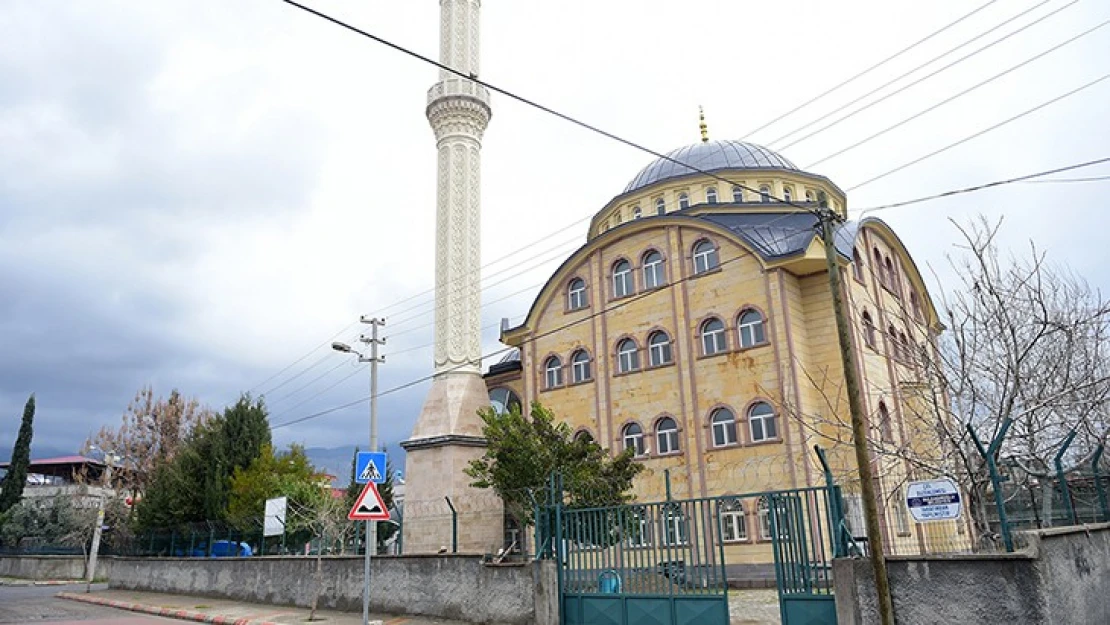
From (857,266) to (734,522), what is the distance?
9521 mm

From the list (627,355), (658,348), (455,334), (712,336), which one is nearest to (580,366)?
(627,355)

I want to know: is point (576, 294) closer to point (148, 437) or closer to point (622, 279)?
point (622, 279)

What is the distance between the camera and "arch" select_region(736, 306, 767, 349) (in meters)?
23.4

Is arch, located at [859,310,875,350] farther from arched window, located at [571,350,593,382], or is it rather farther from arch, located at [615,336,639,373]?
arched window, located at [571,350,593,382]

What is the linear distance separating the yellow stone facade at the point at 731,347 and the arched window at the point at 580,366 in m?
0.15

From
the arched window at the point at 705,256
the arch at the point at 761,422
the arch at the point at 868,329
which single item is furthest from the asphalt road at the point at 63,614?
the arch at the point at 868,329

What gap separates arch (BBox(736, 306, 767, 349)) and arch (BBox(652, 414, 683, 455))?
345 cm

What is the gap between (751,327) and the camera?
935 inches

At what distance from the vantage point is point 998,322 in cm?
1223

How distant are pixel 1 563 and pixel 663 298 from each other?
39.9 metres

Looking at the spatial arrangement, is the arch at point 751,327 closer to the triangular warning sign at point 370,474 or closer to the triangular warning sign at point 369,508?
the triangular warning sign at point 370,474

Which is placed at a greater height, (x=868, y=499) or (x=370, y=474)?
(x=370, y=474)

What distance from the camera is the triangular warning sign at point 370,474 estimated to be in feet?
43.1

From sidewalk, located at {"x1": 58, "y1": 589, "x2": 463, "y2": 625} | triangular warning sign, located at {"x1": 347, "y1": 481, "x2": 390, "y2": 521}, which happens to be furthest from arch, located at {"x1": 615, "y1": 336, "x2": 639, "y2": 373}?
triangular warning sign, located at {"x1": 347, "y1": 481, "x2": 390, "y2": 521}
